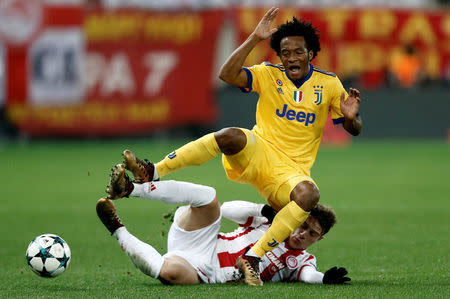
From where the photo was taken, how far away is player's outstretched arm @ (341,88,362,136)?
6.58m

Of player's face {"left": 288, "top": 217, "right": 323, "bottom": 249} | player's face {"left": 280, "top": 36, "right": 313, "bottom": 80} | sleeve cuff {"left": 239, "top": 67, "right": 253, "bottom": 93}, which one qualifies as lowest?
player's face {"left": 288, "top": 217, "right": 323, "bottom": 249}

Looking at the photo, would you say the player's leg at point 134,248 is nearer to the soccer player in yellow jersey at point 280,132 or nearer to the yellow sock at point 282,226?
the soccer player in yellow jersey at point 280,132

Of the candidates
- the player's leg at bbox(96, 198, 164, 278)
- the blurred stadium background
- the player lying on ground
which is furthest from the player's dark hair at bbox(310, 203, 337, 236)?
the blurred stadium background

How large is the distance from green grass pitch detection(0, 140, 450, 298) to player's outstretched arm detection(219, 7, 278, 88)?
1.40 metres

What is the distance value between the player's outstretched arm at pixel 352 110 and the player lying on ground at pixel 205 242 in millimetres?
764

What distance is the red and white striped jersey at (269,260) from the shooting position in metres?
6.33

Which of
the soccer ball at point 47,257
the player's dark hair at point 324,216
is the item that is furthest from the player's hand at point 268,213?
the soccer ball at point 47,257

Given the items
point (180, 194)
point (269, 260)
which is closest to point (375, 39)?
point (269, 260)

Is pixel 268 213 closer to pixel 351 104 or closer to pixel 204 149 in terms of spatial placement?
pixel 204 149

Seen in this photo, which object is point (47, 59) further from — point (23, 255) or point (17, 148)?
point (23, 255)

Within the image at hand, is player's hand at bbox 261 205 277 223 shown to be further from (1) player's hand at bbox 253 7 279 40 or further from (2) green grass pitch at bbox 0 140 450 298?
(1) player's hand at bbox 253 7 279 40

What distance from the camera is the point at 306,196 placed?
614 centimetres

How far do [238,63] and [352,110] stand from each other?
101 cm

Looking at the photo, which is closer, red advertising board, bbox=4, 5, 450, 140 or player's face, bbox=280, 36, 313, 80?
player's face, bbox=280, 36, 313, 80
